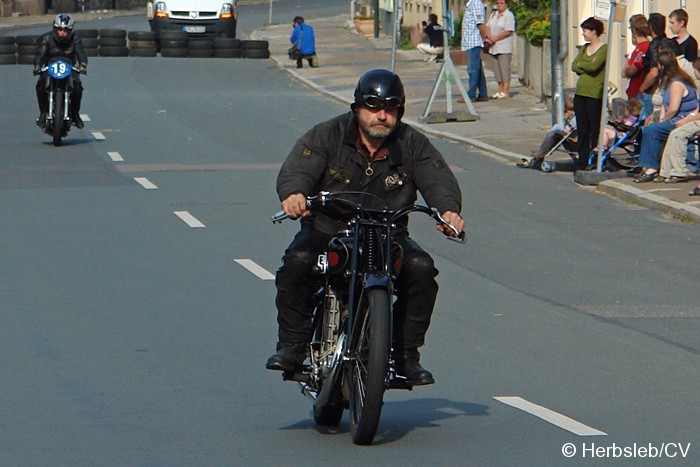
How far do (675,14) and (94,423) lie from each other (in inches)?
529

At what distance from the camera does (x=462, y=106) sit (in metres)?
29.5

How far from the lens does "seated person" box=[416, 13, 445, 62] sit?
41.6 metres

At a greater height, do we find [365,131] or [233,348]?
[365,131]

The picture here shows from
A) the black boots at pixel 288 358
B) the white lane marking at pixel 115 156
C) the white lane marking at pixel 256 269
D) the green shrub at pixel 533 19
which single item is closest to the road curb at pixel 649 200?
the white lane marking at pixel 256 269

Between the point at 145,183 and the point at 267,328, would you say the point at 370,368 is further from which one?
the point at 145,183

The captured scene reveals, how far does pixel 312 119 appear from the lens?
2809 cm


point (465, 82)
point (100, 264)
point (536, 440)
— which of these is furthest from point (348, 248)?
point (465, 82)

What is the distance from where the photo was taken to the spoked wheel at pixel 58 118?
883 inches

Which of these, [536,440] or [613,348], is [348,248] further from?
[613,348]

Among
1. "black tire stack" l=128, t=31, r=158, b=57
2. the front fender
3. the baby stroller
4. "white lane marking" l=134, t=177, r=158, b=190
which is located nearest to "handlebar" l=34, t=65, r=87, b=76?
"white lane marking" l=134, t=177, r=158, b=190

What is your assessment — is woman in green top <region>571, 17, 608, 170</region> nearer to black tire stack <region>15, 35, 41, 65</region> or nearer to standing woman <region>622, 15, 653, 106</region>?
standing woman <region>622, 15, 653, 106</region>

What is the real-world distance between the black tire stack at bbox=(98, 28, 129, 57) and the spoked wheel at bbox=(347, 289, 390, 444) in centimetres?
3898

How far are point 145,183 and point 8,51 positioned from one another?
24.6 meters

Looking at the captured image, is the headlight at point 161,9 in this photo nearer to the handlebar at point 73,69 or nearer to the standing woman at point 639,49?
the handlebar at point 73,69
